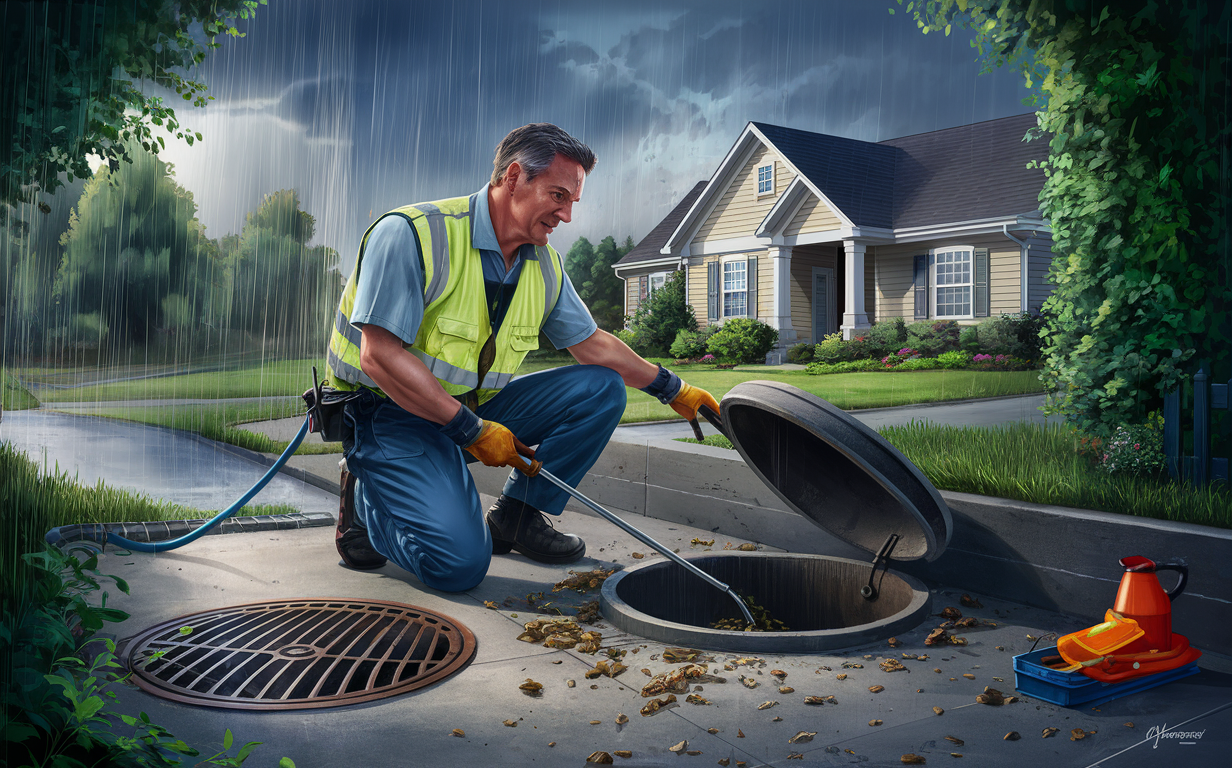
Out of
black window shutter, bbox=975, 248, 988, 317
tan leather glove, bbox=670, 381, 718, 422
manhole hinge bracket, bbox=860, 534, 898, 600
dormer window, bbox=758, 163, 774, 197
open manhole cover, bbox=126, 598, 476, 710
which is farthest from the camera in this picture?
dormer window, bbox=758, 163, 774, 197

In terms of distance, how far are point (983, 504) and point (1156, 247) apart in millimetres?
1280

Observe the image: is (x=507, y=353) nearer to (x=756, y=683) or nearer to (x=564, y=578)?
(x=564, y=578)

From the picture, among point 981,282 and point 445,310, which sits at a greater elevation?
point 981,282

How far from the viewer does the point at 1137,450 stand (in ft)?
11.4

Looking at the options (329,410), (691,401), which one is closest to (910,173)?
(691,401)

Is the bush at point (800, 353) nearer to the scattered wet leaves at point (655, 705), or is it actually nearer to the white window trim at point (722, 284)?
the white window trim at point (722, 284)

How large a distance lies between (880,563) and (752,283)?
13135 millimetres

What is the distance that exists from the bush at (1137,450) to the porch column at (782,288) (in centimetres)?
1214

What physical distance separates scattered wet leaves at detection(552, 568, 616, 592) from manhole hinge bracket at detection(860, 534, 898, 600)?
1.05 meters

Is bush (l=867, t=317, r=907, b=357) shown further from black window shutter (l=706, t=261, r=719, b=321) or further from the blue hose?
the blue hose

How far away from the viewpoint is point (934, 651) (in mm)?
2707

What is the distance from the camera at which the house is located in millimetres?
13133

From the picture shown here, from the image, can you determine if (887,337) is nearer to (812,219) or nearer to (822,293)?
(822,293)

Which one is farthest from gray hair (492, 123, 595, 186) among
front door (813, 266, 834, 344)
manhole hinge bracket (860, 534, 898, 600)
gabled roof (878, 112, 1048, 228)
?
front door (813, 266, 834, 344)
